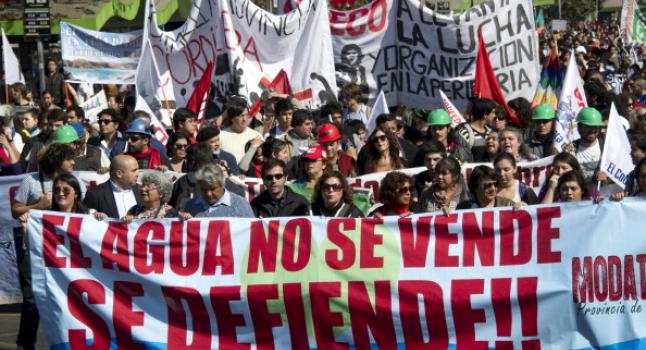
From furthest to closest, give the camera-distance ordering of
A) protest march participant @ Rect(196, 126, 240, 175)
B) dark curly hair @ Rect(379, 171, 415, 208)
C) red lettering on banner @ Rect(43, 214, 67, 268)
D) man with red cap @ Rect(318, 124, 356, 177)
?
protest march participant @ Rect(196, 126, 240, 175) → man with red cap @ Rect(318, 124, 356, 177) → dark curly hair @ Rect(379, 171, 415, 208) → red lettering on banner @ Rect(43, 214, 67, 268)

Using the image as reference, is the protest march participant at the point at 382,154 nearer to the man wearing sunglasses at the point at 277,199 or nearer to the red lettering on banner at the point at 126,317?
the man wearing sunglasses at the point at 277,199

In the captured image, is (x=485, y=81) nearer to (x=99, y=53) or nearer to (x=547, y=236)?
(x=547, y=236)

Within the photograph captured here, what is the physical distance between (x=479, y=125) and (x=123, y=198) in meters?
3.24

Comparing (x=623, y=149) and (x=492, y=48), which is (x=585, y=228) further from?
(x=492, y=48)

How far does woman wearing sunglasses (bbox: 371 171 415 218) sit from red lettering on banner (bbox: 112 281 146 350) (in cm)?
149

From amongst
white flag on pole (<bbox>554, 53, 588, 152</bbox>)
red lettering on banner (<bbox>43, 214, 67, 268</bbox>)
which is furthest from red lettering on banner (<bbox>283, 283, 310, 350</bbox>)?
white flag on pole (<bbox>554, 53, 588, 152</bbox>)

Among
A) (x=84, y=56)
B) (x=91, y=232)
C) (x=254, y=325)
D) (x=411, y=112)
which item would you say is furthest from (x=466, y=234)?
(x=84, y=56)

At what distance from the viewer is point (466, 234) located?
8148mm

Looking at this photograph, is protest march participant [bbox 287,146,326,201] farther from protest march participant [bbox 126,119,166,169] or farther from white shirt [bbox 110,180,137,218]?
protest march participant [bbox 126,119,166,169]

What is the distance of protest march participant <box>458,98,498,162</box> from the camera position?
11.1m

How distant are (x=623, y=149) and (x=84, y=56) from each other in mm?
10783

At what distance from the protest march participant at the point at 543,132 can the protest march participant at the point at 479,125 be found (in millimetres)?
342

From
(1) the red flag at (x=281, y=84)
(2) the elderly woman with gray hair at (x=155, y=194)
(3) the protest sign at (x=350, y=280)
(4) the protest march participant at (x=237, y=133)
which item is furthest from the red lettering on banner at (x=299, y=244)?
(1) the red flag at (x=281, y=84)

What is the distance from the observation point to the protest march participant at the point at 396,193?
8.53 meters
